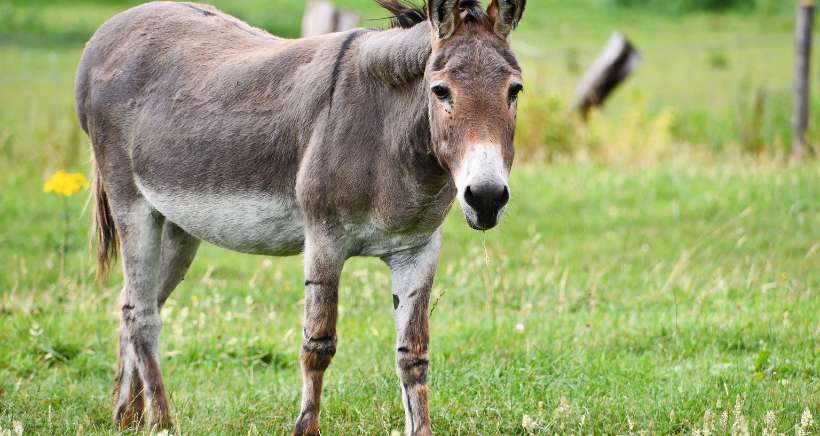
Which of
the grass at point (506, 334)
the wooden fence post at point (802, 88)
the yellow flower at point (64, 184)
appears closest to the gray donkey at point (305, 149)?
the grass at point (506, 334)

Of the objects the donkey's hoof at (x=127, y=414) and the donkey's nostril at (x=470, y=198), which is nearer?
the donkey's nostril at (x=470, y=198)

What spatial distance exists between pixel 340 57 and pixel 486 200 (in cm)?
126

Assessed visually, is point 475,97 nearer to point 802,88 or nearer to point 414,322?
point 414,322

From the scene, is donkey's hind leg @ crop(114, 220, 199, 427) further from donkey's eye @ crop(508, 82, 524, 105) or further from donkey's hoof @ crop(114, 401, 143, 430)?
donkey's eye @ crop(508, 82, 524, 105)

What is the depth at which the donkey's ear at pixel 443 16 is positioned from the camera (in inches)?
144

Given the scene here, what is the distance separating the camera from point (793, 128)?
1209cm

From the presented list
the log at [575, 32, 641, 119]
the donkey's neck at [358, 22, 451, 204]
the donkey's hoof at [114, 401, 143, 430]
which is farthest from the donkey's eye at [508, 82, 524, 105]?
the log at [575, 32, 641, 119]

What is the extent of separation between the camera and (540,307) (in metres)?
6.74

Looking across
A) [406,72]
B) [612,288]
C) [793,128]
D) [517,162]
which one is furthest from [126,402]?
[793,128]

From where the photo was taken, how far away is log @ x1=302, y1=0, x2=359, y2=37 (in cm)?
1282

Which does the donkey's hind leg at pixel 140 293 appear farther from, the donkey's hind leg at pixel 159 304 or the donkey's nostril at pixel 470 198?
the donkey's nostril at pixel 470 198

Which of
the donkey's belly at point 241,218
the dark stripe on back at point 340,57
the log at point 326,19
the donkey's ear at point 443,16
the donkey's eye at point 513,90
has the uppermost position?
the donkey's ear at point 443,16

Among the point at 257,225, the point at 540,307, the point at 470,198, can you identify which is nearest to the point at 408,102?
the point at 470,198

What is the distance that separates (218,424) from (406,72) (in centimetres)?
194
